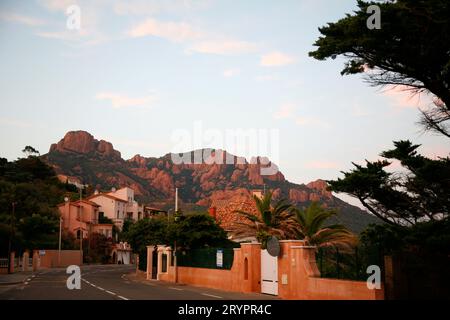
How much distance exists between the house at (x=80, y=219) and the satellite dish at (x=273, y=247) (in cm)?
7417

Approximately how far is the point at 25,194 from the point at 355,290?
8353 cm

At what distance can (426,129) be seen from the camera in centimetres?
1983

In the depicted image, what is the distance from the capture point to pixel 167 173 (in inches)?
7333

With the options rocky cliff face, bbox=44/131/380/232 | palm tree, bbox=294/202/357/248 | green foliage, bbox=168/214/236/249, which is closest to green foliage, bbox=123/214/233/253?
green foliage, bbox=168/214/236/249

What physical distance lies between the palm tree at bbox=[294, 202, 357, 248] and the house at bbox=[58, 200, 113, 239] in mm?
72617

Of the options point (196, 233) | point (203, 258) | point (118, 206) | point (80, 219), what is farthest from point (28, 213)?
point (203, 258)

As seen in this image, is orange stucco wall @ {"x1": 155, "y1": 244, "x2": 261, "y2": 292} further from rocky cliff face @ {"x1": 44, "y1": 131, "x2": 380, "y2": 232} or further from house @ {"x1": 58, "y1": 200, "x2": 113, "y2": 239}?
rocky cliff face @ {"x1": 44, "y1": 131, "x2": 380, "y2": 232}

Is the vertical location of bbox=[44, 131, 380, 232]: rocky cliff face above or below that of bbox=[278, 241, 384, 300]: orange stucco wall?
above

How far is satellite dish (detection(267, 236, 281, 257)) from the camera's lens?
82.8 ft

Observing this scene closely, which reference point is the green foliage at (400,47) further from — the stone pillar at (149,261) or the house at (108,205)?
the house at (108,205)

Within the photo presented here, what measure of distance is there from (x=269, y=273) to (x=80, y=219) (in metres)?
78.1

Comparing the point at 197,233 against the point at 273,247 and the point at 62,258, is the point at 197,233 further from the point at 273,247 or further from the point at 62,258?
the point at 62,258
